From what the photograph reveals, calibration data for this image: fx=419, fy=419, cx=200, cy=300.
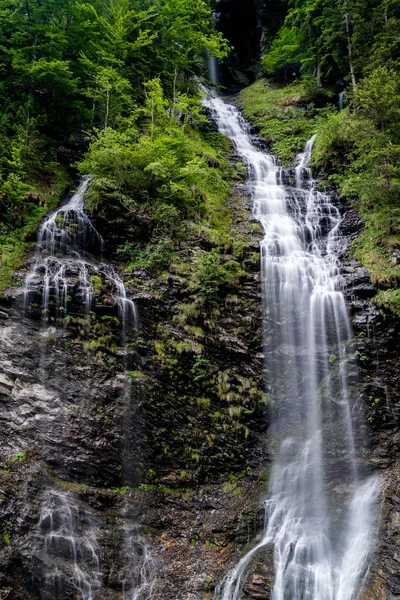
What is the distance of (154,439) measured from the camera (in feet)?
30.8

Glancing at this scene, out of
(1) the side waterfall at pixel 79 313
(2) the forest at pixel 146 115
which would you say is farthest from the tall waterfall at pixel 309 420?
(1) the side waterfall at pixel 79 313

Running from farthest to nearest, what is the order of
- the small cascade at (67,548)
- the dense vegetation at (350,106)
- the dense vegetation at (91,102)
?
the dense vegetation at (91,102), the dense vegetation at (350,106), the small cascade at (67,548)

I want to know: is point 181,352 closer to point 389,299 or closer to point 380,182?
point 389,299

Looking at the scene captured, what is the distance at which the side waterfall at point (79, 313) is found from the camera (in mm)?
7074

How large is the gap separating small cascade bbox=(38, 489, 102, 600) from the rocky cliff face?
23 millimetres

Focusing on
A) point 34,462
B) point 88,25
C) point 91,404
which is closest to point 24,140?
point 88,25

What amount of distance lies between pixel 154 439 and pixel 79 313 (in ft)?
11.2

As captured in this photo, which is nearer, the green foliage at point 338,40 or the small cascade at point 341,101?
the green foliage at point 338,40

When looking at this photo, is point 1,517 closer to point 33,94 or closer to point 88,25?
point 33,94

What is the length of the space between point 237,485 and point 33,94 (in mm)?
15293

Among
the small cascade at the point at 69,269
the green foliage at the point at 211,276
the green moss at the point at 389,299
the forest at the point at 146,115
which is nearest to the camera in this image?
the small cascade at the point at 69,269

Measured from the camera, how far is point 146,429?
940cm

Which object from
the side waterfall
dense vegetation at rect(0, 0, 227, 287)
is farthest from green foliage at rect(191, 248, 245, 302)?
dense vegetation at rect(0, 0, 227, 287)

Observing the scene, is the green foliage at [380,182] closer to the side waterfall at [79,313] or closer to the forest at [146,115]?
the forest at [146,115]
